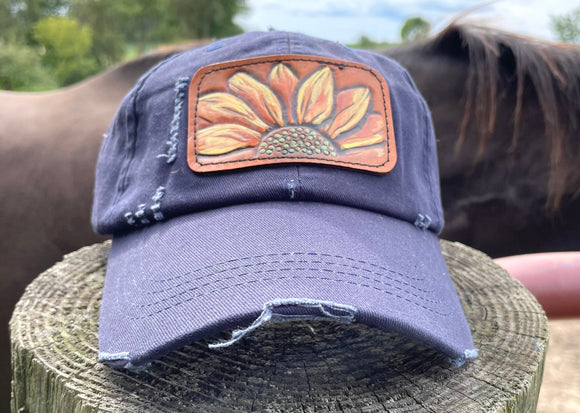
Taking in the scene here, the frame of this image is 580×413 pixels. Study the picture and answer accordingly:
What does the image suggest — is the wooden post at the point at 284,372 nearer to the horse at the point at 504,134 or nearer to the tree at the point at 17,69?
the horse at the point at 504,134

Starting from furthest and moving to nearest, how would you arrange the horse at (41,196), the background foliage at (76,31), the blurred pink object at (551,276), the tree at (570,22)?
the background foliage at (76,31) → the tree at (570,22) → the horse at (41,196) → the blurred pink object at (551,276)

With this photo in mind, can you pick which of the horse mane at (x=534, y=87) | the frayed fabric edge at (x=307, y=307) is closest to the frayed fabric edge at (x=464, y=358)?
the frayed fabric edge at (x=307, y=307)

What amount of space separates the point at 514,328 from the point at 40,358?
1.97 feet

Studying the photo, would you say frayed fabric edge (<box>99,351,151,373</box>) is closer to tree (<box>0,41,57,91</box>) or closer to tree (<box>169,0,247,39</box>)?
tree (<box>0,41,57,91</box>)

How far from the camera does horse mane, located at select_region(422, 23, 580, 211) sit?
1.07 m

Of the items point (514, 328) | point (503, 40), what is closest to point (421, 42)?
point (503, 40)

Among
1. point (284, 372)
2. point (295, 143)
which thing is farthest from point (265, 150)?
point (284, 372)

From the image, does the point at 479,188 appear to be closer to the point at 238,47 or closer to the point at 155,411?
the point at 238,47

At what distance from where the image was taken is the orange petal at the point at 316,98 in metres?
0.68

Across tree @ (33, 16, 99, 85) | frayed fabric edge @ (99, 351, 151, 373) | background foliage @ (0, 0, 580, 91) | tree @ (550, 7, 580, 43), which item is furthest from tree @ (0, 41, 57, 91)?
frayed fabric edge @ (99, 351, 151, 373)

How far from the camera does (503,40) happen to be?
109cm

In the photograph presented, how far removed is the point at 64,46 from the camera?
1307 cm

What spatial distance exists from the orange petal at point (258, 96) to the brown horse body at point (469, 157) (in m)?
0.57

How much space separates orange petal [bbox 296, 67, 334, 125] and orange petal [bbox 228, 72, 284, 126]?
1.1 inches
